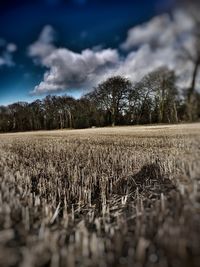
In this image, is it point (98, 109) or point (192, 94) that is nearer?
point (192, 94)

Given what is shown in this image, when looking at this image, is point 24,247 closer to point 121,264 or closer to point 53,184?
point 121,264

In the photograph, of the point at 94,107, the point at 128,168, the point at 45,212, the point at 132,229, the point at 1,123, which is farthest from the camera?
the point at 1,123

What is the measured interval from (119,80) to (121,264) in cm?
4169

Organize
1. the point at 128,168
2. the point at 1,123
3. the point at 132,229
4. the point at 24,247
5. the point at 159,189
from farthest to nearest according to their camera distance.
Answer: the point at 1,123
the point at 128,168
the point at 159,189
the point at 132,229
the point at 24,247

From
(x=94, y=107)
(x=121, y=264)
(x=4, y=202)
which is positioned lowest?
(x=121, y=264)

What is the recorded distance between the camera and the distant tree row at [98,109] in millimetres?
42372

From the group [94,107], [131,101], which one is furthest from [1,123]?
[131,101]

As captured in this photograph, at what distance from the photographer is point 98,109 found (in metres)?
55.7

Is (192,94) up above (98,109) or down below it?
below

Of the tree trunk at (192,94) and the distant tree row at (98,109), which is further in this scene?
the distant tree row at (98,109)

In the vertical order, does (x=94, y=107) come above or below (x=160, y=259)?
above

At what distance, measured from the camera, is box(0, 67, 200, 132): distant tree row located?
4237cm

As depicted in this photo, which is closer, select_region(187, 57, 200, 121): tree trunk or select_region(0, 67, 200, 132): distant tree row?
select_region(187, 57, 200, 121): tree trunk

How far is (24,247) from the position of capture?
10.3 feet
